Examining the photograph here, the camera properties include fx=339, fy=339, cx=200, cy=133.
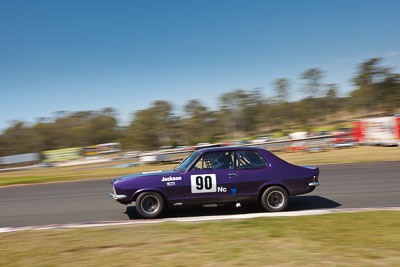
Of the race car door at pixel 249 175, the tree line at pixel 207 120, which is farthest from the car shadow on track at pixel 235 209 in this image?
the tree line at pixel 207 120

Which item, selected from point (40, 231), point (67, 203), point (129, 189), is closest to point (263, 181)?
point (129, 189)

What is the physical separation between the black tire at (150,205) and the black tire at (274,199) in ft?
7.17

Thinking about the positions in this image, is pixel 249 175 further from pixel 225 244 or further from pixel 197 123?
pixel 197 123

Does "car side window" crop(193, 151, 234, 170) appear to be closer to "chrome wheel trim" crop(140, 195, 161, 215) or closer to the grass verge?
"chrome wheel trim" crop(140, 195, 161, 215)

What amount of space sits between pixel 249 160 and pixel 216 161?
73 cm

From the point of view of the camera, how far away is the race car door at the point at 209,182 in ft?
23.3

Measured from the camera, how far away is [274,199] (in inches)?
291

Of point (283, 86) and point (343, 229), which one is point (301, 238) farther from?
point (283, 86)

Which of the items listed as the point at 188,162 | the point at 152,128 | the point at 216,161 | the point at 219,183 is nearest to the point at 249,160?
the point at 216,161

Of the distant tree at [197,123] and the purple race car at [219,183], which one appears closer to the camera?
the purple race car at [219,183]

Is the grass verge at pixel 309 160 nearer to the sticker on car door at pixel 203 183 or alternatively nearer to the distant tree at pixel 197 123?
the sticker on car door at pixel 203 183

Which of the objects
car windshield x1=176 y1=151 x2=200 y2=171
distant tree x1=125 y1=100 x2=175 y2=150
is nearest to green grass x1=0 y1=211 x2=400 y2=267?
car windshield x1=176 y1=151 x2=200 y2=171

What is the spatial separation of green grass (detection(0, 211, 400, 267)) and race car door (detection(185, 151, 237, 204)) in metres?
0.97

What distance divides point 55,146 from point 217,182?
69.7 meters
